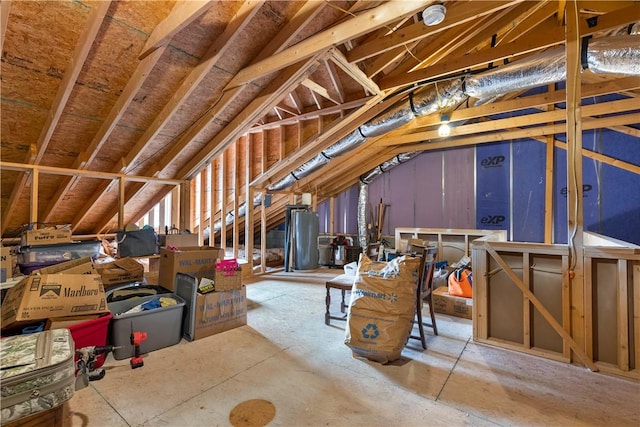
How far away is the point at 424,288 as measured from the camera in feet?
8.75

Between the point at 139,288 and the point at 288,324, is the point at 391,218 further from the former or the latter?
the point at 139,288

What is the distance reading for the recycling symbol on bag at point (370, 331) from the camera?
2148mm

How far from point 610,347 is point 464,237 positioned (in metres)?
3.38

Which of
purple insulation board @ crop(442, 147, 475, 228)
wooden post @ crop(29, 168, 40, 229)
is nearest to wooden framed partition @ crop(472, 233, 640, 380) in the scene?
purple insulation board @ crop(442, 147, 475, 228)

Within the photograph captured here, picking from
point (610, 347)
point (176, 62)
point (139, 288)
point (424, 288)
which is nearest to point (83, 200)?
point (139, 288)

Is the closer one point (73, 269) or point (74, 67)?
point (74, 67)

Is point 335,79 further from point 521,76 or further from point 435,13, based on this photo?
point 521,76

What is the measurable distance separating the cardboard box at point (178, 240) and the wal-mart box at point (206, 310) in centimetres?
116

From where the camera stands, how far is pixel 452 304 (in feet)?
11.0

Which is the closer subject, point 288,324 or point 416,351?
point 416,351

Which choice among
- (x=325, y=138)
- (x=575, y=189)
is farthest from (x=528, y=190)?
(x=325, y=138)

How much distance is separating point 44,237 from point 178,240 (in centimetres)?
132

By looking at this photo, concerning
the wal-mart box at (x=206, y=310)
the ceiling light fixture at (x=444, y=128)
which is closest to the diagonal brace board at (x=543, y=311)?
the ceiling light fixture at (x=444, y=128)

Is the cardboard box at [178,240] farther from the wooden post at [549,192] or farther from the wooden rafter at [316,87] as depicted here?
the wooden post at [549,192]
